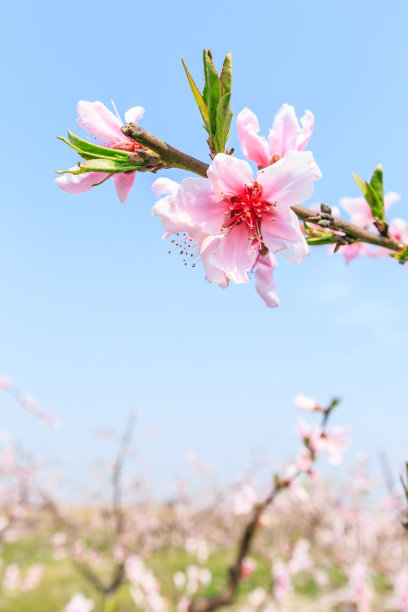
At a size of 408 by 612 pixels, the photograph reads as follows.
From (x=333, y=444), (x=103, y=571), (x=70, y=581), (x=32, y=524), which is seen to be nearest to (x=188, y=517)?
(x=103, y=571)

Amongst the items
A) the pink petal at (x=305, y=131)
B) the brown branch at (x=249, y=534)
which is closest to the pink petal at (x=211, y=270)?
the pink petal at (x=305, y=131)

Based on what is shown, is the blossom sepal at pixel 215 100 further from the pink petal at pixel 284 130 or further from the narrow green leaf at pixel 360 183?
the narrow green leaf at pixel 360 183

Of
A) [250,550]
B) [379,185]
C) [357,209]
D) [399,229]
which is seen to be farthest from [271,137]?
[250,550]

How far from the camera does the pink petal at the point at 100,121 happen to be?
989 millimetres

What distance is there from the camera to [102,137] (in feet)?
3.33

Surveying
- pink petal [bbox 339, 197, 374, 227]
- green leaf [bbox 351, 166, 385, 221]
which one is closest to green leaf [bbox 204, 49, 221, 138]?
green leaf [bbox 351, 166, 385, 221]

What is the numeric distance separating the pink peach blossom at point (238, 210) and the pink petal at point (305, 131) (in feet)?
0.59

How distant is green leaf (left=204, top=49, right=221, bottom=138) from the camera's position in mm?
889

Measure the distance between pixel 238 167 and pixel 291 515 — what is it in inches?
547

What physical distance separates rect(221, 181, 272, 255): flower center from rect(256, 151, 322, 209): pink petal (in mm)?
47

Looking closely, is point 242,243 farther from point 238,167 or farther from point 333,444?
point 333,444

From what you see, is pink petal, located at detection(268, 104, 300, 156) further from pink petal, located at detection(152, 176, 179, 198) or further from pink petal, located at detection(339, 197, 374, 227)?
pink petal, located at detection(339, 197, 374, 227)

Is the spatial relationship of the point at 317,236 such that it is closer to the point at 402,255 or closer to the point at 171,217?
the point at 402,255

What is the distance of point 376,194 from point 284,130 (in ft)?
1.15
